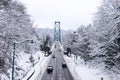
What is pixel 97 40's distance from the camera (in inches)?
1182

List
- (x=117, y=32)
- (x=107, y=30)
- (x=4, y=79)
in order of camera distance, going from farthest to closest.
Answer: (x=4, y=79), (x=107, y=30), (x=117, y=32)

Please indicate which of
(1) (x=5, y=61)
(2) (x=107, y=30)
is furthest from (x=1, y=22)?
(2) (x=107, y=30)

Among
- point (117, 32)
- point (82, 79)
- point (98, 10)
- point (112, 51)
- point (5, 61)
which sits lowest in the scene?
point (82, 79)

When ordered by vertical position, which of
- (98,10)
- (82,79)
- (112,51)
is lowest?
(82,79)

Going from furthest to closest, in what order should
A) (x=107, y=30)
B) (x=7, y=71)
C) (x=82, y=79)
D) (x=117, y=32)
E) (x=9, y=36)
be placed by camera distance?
(x=9, y=36) < (x=82, y=79) < (x=7, y=71) < (x=107, y=30) < (x=117, y=32)

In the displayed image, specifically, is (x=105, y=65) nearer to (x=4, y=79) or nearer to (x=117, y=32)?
(x=117, y=32)

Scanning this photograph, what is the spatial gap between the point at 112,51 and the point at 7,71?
21373mm

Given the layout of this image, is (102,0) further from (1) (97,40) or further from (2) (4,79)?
(2) (4,79)

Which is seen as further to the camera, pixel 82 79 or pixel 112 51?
pixel 82 79

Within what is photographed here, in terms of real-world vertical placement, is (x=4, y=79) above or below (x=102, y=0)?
below

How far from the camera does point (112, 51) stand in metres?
27.2

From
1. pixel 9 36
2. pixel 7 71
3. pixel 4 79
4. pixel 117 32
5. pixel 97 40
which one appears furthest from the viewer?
pixel 9 36

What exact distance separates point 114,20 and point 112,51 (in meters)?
3.51

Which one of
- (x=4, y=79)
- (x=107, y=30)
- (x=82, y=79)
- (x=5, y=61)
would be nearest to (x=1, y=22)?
(x=5, y=61)
